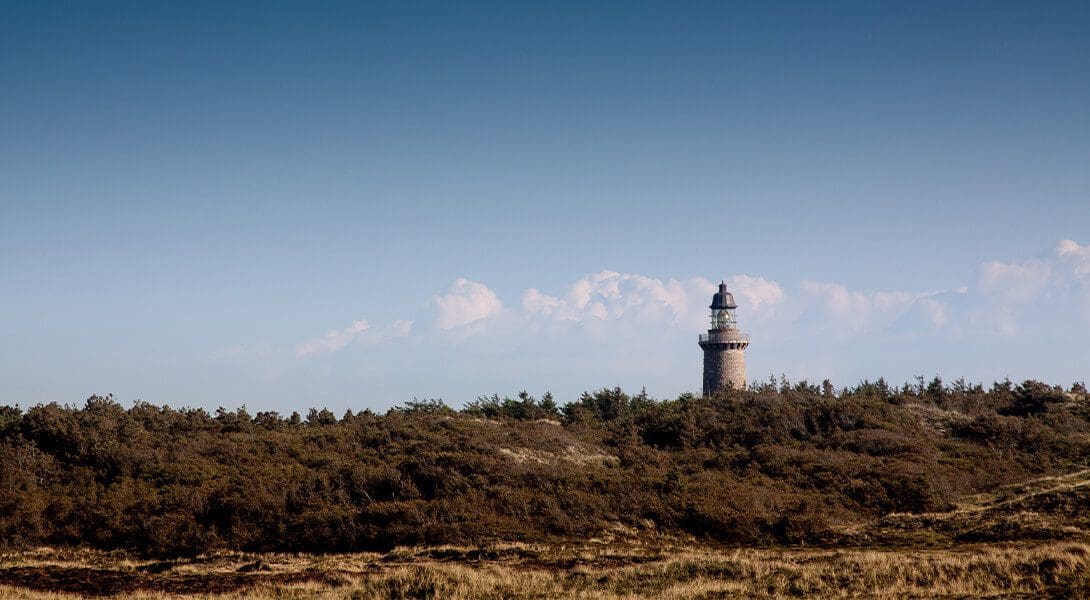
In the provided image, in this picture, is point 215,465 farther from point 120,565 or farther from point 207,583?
point 207,583

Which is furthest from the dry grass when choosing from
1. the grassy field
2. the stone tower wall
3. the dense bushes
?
the stone tower wall

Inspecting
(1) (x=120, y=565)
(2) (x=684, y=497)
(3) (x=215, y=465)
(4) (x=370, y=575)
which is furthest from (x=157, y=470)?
(2) (x=684, y=497)

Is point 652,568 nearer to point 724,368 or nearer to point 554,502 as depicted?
point 554,502

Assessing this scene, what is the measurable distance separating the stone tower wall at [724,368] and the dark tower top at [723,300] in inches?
120

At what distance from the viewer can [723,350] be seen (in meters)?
64.4

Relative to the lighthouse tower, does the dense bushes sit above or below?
below

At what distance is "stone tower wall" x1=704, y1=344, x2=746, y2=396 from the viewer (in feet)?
210

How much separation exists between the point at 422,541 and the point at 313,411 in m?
22.7

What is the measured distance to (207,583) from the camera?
74.8 feet

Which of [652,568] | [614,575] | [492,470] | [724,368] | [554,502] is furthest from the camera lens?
[724,368]

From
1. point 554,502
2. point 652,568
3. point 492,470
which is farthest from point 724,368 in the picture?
point 652,568

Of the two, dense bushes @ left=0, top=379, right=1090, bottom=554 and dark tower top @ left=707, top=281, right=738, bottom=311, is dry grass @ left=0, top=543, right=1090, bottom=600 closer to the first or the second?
dense bushes @ left=0, top=379, right=1090, bottom=554

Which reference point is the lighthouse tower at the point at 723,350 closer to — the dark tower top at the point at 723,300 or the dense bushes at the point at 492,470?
the dark tower top at the point at 723,300

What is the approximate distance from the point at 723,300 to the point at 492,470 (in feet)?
117
